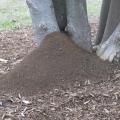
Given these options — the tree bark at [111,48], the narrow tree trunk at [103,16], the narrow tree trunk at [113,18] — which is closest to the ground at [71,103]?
the tree bark at [111,48]

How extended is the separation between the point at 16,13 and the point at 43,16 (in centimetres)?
676

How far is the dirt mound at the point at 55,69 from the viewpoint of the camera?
5.27 meters

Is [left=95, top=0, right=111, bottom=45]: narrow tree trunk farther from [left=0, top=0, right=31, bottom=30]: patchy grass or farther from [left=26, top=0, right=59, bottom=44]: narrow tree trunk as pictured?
[left=0, top=0, right=31, bottom=30]: patchy grass

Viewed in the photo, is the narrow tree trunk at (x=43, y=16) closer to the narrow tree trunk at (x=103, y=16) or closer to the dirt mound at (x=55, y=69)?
the dirt mound at (x=55, y=69)

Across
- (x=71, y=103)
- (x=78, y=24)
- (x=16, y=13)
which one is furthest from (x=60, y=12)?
(x=16, y=13)

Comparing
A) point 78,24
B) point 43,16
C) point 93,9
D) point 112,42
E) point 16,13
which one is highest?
point 43,16

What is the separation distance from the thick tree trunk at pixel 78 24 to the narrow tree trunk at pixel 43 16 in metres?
0.21

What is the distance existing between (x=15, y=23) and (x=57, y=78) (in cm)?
594

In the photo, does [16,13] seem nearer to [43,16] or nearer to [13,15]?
[13,15]

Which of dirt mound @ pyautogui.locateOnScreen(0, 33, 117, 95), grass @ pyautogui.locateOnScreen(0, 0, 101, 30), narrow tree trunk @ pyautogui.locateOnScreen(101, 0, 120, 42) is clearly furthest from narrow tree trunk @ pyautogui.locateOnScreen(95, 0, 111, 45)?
grass @ pyautogui.locateOnScreen(0, 0, 101, 30)

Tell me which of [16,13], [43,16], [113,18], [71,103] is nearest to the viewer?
[71,103]

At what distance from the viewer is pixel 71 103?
4.92 metres

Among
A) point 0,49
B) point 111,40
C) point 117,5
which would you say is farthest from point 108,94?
point 0,49

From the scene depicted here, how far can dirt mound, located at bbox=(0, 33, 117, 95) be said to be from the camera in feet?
17.3
